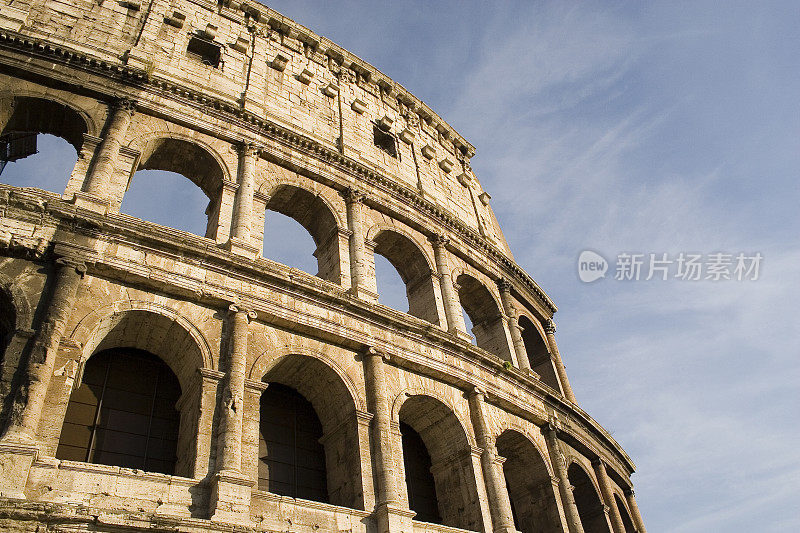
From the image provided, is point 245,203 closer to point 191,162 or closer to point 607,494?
point 191,162

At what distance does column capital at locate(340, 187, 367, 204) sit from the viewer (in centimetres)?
1480

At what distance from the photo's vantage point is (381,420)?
1090 centimetres

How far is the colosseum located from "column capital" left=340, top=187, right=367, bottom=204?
0.27 meters

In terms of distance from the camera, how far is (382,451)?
1049 centimetres

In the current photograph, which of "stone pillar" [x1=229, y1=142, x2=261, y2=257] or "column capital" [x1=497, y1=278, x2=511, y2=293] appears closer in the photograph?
"stone pillar" [x1=229, y1=142, x2=261, y2=257]

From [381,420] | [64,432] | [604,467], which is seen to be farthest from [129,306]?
[604,467]

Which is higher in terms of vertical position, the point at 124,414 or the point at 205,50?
the point at 205,50

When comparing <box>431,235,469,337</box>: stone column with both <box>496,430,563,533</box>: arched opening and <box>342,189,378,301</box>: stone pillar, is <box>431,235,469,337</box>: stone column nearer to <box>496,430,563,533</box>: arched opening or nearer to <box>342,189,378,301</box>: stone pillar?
<box>342,189,378,301</box>: stone pillar

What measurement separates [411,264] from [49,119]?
8808 millimetres

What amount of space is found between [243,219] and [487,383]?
6425 mm

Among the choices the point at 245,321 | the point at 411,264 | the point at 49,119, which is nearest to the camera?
the point at 245,321

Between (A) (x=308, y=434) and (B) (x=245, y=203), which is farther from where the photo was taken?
(B) (x=245, y=203)

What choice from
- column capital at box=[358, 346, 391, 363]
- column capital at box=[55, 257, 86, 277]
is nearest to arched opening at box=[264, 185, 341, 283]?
column capital at box=[358, 346, 391, 363]

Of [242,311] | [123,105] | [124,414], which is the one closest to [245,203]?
[242,311]
